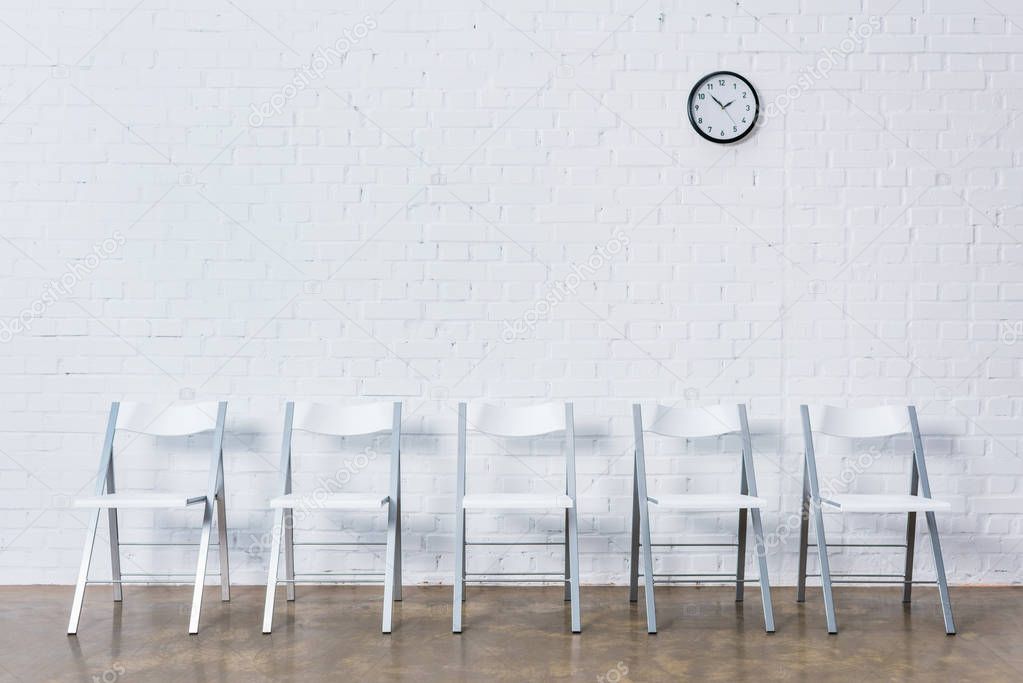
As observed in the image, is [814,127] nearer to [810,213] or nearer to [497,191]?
[810,213]

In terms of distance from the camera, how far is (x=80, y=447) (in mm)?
3980

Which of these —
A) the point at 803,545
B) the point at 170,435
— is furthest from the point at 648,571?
the point at 170,435

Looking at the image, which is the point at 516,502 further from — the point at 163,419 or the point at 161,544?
the point at 161,544

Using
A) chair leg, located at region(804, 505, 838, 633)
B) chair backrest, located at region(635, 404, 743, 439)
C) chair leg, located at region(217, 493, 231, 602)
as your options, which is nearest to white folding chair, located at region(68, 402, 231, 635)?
chair leg, located at region(217, 493, 231, 602)

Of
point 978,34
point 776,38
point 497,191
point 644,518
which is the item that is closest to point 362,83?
point 497,191

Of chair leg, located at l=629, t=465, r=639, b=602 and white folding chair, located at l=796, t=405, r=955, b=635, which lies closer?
white folding chair, located at l=796, t=405, r=955, b=635

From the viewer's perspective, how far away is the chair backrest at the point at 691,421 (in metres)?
3.74

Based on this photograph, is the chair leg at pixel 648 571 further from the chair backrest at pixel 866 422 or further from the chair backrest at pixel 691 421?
the chair backrest at pixel 866 422

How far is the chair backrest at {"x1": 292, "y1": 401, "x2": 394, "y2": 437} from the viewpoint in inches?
146

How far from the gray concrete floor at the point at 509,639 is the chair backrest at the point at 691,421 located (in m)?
0.74

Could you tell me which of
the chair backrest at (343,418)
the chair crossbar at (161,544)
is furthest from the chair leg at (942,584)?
the chair crossbar at (161,544)

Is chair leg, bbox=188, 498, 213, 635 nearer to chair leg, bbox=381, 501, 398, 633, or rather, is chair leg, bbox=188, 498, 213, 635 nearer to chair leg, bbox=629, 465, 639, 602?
chair leg, bbox=381, 501, 398, 633

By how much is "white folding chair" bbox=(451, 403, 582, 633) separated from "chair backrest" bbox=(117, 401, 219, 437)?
1.14 m

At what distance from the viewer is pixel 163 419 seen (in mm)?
3738
